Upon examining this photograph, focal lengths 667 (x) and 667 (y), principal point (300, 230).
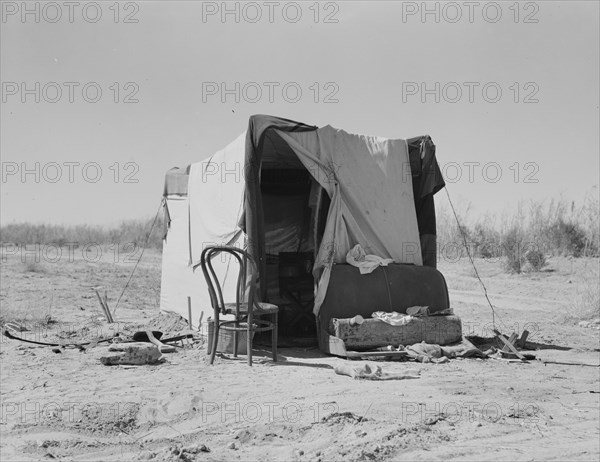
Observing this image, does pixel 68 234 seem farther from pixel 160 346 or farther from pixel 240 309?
pixel 240 309

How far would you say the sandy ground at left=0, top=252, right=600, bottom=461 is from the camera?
13.2 ft

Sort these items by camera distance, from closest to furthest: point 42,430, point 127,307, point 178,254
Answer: point 42,430 → point 178,254 → point 127,307

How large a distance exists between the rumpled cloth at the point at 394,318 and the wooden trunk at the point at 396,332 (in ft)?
0.12

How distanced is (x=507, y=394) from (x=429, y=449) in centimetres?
170

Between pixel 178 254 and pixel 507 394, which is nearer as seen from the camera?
pixel 507 394

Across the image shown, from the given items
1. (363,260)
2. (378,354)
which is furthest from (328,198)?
(378,354)

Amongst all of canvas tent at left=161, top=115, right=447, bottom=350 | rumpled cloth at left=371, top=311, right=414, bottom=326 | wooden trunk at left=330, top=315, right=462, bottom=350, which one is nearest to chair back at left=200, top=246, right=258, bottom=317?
canvas tent at left=161, top=115, right=447, bottom=350

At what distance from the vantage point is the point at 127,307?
1284 cm

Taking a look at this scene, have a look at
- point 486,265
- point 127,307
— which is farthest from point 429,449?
point 486,265

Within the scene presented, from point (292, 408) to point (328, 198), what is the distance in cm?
399

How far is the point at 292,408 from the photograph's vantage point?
4.92 m

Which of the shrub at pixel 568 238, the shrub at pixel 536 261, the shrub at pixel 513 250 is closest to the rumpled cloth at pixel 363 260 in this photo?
the shrub at pixel 536 261

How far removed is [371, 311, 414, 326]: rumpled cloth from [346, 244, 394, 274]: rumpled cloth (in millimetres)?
559

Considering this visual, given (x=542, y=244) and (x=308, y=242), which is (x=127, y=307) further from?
(x=542, y=244)
